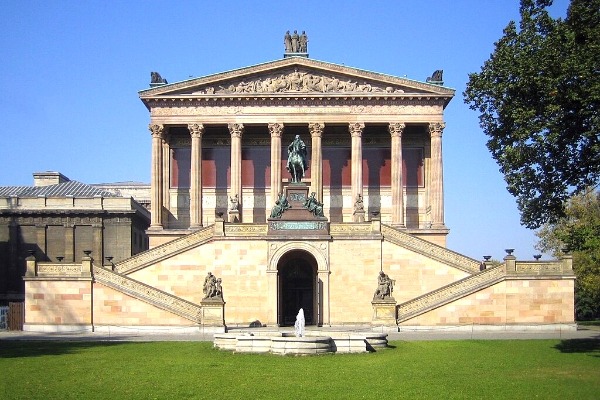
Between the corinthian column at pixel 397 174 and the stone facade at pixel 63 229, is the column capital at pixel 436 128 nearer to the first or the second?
the corinthian column at pixel 397 174

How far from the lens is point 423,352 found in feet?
112

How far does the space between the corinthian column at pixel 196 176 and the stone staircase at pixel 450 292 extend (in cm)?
2648

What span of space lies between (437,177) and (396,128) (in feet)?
17.1

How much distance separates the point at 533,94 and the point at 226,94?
40.9m

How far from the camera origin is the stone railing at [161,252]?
55031mm

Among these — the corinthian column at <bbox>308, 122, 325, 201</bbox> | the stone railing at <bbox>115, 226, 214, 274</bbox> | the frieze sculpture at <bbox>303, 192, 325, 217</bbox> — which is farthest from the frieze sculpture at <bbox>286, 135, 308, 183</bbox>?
the corinthian column at <bbox>308, 122, 325, 201</bbox>

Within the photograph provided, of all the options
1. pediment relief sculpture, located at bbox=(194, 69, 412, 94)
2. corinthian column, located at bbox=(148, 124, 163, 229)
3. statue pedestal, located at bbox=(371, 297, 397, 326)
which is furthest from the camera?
pediment relief sculpture, located at bbox=(194, 69, 412, 94)

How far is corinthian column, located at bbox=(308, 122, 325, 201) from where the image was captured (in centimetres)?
7169

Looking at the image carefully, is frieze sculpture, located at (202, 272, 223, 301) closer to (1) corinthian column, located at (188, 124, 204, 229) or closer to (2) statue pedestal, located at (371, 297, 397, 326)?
(2) statue pedestal, located at (371, 297, 397, 326)

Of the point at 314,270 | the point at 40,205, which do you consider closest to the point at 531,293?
the point at 314,270

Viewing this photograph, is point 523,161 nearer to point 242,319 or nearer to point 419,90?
point 242,319

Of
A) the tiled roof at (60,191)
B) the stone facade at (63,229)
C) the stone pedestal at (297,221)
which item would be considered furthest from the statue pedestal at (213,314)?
the tiled roof at (60,191)

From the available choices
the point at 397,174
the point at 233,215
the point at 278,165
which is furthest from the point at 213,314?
the point at 397,174

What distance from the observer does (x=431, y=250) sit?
181ft
